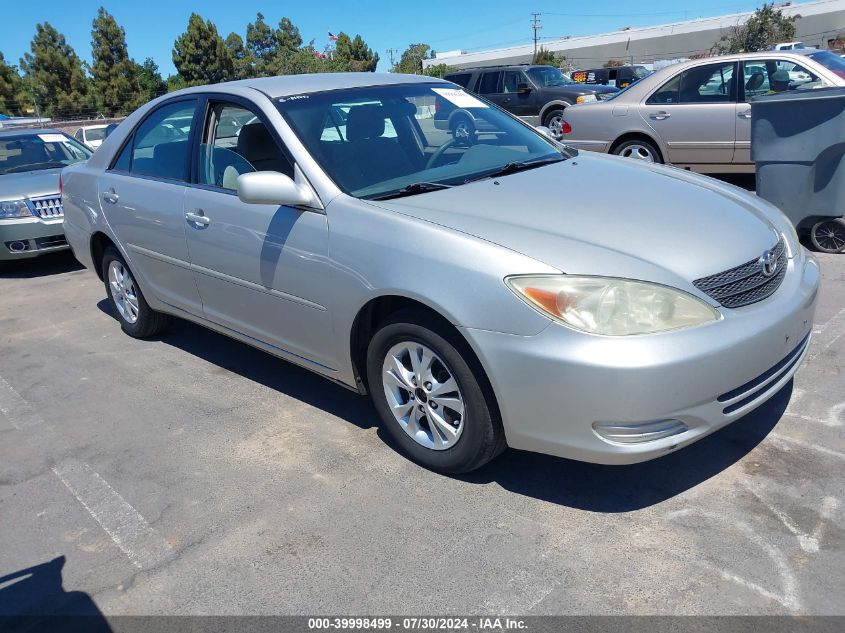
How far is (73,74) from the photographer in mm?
44000

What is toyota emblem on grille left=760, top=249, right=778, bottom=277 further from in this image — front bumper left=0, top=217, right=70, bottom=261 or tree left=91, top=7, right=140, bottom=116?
tree left=91, top=7, right=140, bottom=116

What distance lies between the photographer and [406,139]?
400 centimetres

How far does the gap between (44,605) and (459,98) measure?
3.35m

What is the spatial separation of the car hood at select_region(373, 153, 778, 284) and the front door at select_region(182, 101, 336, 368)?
0.52m

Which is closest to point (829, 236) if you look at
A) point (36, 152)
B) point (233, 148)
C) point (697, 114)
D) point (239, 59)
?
point (697, 114)

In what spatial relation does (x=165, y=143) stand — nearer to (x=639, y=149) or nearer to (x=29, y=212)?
(x=29, y=212)

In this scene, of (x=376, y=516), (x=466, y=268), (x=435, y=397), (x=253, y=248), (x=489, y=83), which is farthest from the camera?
(x=489, y=83)

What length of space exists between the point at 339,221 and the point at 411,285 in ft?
1.83

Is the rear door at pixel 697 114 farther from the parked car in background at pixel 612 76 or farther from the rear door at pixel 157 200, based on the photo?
the parked car in background at pixel 612 76

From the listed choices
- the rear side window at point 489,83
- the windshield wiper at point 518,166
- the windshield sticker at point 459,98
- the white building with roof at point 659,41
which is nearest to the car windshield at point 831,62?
the windshield sticker at point 459,98

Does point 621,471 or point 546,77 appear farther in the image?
point 546,77

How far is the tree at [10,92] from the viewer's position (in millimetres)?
41406

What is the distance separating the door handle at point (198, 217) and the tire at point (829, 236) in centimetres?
495

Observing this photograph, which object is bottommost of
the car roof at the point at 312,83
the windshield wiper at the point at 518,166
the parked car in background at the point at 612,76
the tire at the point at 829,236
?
the tire at the point at 829,236
